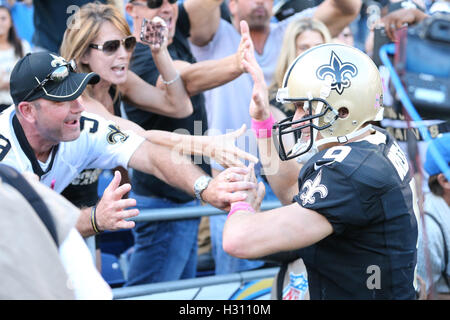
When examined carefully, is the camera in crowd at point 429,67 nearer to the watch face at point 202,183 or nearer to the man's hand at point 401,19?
the watch face at point 202,183

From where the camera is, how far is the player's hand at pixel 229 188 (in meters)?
3.00

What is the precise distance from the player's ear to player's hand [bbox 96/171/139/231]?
0.58 metres

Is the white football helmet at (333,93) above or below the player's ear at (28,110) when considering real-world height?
above

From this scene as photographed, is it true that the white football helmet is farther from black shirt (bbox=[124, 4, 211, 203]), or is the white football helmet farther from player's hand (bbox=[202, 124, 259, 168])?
black shirt (bbox=[124, 4, 211, 203])

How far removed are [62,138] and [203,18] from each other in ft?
6.38

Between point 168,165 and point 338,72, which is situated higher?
point 338,72

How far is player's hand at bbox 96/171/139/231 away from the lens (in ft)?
9.46

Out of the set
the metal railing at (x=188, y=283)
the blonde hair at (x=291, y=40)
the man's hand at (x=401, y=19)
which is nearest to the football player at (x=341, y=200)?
the metal railing at (x=188, y=283)

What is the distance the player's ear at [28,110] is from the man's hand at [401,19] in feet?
8.73

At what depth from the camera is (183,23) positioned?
4.68 m

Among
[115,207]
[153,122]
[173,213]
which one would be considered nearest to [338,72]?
[115,207]

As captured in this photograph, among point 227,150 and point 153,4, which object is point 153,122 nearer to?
point 153,4

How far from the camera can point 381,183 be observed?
2461 mm

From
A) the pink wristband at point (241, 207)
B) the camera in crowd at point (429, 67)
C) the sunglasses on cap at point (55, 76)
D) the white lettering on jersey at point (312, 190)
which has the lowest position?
the pink wristband at point (241, 207)
